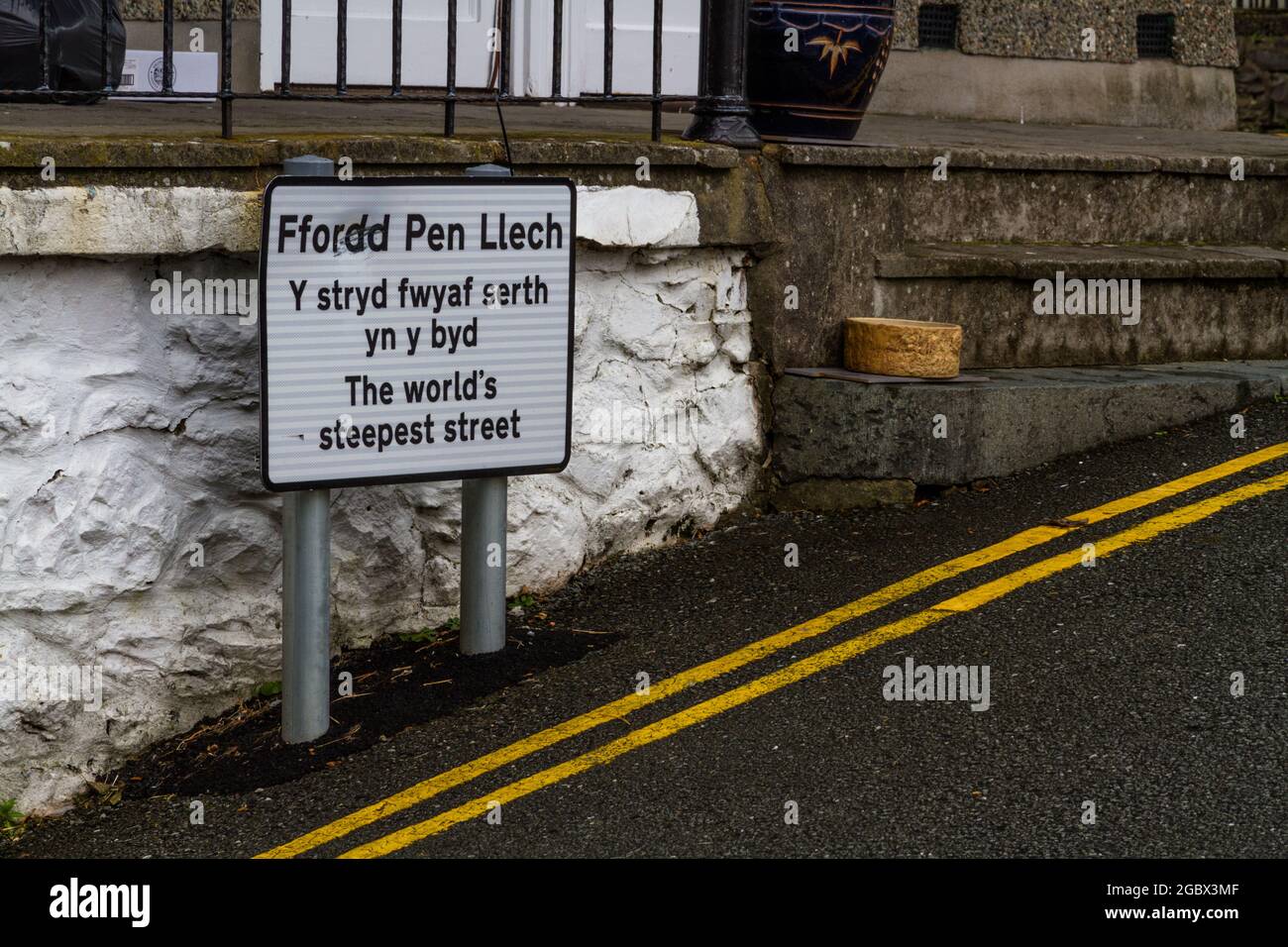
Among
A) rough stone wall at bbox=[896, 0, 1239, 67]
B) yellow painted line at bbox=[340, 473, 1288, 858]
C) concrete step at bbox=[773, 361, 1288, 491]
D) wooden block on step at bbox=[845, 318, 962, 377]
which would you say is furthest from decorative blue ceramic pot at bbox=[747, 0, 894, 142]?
rough stone wall at bbox=[896, 0, 1239, 67]

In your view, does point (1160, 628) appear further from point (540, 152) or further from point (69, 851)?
point (69, 851)

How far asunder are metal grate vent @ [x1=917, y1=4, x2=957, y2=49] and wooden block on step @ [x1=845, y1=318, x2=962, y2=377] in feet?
16.0

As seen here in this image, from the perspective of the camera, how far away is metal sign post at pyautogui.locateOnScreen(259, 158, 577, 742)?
4.06 m

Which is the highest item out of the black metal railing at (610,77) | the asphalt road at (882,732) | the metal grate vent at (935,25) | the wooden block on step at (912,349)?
the metal grate vent at (935,25)

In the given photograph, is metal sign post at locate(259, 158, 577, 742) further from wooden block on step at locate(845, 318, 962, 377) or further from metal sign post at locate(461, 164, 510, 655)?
wooden block on step at locate(845, 318, 962, 377)

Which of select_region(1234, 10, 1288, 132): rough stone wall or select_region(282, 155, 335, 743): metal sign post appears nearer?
select_region(282, 155, 335, 743): metal sign post

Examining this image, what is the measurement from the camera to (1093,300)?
635 centimetres

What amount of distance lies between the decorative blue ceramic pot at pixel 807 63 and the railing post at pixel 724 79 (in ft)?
0.82

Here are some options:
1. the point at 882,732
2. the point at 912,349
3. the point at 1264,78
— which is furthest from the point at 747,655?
the point at 1264,78

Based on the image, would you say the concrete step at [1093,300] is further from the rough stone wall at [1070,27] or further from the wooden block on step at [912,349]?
the rough stone wall at [1070,27]

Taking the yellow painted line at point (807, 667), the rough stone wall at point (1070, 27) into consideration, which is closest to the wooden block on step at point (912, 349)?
the yellow painted line at point (807, 667)

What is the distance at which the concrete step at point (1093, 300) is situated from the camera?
6086mm

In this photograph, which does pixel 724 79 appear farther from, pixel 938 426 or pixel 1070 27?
pixel 1070 27

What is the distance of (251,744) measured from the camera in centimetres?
437
